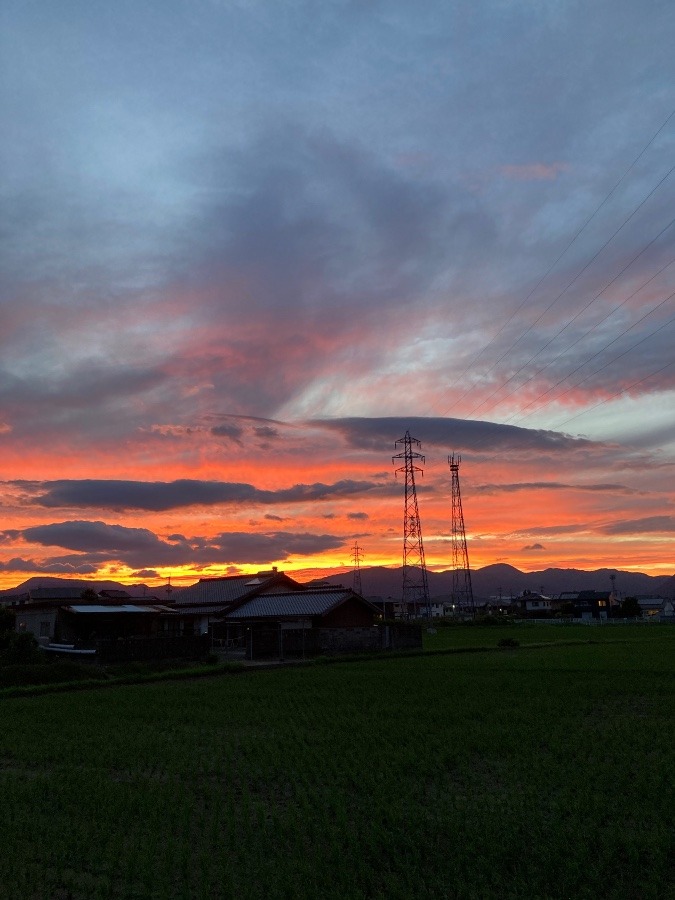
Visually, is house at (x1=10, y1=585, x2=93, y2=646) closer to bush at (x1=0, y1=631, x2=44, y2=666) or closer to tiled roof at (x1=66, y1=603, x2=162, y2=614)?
tiled roof at (x1=66, y1=603, x2=162, y2=614)

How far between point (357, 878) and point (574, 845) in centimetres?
278

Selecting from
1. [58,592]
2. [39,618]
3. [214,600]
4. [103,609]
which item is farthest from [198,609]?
[58,592]

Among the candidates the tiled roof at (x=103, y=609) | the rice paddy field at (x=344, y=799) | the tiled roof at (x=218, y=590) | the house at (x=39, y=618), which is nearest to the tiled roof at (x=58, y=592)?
the tiled roof at (x=218, y=590)

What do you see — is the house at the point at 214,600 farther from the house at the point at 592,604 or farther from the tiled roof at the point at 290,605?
the house at the point at 592,604

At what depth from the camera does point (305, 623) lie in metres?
48.8

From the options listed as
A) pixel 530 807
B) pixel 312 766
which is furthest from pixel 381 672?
pixel 530 807

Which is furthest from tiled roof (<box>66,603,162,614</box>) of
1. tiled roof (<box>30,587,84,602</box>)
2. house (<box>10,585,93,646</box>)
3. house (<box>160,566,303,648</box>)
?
tiled roof (<box>30,587,84,602</box>)

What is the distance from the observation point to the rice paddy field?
7.98 meters

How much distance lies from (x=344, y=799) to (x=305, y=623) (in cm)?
3836

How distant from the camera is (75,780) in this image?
12.7m

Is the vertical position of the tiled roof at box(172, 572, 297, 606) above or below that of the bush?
above

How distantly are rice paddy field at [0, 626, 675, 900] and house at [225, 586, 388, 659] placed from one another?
831 inches

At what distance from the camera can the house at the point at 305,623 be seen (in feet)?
143

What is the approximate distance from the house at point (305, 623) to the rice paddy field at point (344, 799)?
831 inches
